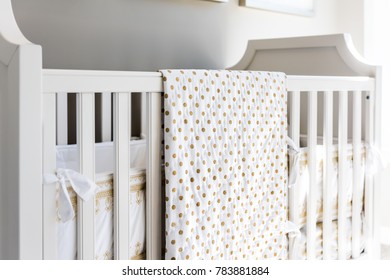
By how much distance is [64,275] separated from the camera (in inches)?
47.4

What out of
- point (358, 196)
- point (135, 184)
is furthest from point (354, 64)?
point (135, 184)

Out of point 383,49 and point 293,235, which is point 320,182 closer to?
point 293,235

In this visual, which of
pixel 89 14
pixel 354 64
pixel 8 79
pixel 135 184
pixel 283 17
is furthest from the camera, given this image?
pixel 283 17

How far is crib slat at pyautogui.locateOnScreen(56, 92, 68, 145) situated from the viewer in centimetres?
186

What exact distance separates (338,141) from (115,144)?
0.97m

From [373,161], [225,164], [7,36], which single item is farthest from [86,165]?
[373,161]

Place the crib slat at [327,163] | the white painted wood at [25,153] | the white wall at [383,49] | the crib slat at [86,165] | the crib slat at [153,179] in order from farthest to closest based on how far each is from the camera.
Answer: the white wall at [383,49] → the crib slat at [327,163] → the crib slat at [153,179] → the crib slat at [86,165] → the white painted wood at [25,153]

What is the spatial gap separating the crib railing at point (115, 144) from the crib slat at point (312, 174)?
626mm

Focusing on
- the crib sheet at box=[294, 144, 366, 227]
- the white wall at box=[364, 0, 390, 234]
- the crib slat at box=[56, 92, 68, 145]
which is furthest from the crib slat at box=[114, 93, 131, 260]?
the white wall at box=[364, 0, 390, 234]

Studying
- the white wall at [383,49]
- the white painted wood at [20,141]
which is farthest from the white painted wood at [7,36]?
the white wall at [383,49]

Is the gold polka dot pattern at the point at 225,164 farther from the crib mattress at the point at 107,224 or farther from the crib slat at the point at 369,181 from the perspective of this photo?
the crib slat at the point at 369,181

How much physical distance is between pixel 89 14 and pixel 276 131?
0.76m

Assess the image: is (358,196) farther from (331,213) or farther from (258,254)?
(258,254)

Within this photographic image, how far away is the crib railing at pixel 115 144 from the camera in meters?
1.18
